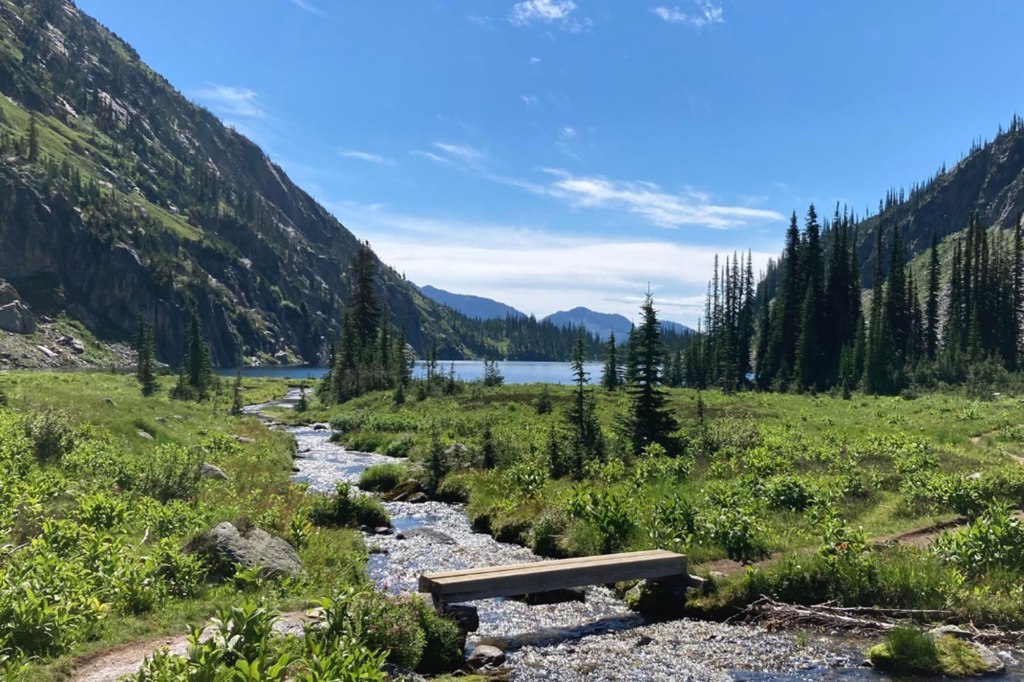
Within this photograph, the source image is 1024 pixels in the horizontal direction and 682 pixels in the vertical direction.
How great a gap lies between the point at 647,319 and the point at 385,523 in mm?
17683

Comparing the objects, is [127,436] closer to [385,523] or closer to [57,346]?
[385,523]

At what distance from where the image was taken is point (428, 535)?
65.6 feet

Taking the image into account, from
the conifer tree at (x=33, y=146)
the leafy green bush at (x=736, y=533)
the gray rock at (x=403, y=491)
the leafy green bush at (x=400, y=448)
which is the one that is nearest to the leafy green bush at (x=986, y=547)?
the leafy green bush at (x=736, y=533)

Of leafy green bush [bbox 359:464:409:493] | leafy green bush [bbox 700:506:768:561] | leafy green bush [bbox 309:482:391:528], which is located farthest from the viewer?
leafy green bush [bbox 359:464:409:493]

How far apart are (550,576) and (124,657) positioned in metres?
7.45

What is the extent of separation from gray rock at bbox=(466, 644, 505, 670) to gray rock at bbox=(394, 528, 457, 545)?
8255 millimetres

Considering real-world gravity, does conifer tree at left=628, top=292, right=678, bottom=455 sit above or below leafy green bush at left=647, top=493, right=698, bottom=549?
above

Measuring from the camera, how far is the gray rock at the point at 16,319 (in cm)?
13288

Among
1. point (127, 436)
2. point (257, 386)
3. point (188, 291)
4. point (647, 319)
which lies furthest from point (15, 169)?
point (647, 319)

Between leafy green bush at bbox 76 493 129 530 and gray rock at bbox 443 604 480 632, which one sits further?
leafy green bush at bbox 76 493 129 530

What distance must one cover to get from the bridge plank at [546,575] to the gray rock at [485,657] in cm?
94

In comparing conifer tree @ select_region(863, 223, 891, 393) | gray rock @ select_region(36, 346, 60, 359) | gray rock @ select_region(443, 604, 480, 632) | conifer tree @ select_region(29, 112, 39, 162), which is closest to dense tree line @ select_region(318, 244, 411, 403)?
gray rock @ select_region(443, 604, 480, 632)

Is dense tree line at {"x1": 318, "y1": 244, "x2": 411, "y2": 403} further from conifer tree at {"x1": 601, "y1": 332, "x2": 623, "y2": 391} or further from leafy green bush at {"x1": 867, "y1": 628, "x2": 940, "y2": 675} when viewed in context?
leafy green bush at {"x1": 867, "y1": 628, "x2": 940, "y2": 675}

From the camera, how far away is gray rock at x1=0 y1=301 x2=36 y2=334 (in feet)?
436
